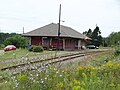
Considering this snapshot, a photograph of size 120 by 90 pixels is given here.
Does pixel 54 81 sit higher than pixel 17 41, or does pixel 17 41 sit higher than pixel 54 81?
pixel 17 41

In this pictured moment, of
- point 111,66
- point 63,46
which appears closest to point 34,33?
Answer: point 63,46

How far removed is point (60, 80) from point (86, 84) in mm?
1040

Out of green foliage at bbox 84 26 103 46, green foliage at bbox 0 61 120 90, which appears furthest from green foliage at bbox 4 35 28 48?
green foliage at bbox 0 61 120 90

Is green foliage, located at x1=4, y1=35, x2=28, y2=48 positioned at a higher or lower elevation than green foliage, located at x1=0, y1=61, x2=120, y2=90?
higher

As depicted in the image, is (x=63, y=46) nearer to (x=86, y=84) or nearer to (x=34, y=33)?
(x=34, y=33)

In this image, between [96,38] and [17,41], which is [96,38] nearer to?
[96,38]

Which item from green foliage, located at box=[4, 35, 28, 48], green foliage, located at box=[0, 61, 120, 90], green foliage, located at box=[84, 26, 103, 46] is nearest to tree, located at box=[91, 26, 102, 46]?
green foliage, located at box=[84, 26, 103, 46]

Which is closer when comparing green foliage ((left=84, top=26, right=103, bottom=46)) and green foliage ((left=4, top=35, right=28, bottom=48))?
green foliage ((left=4, top=35, right=28, bottom=48))

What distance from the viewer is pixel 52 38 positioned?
2172 inches

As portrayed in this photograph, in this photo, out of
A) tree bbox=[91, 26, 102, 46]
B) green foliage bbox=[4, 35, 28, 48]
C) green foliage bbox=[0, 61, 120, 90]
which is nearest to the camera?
green foliage bbox=[0, 61, 120, 90]

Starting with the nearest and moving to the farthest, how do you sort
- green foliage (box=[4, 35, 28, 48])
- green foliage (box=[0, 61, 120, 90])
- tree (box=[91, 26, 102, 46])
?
green foliage (box=[0, 61, 120, 90]) → green foliage (box=[4, 35, 28, 48]) → tree (box=[91, 26, 102, 46])

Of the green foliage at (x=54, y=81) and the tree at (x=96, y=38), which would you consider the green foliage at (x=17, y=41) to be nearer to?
the tree at (x=96, y=38)

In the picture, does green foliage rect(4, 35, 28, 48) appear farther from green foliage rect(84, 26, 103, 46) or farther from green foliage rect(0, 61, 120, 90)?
green foliage rect(0, 61, 120, 90)

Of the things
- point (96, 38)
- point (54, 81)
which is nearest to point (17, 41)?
point (96, 38)
